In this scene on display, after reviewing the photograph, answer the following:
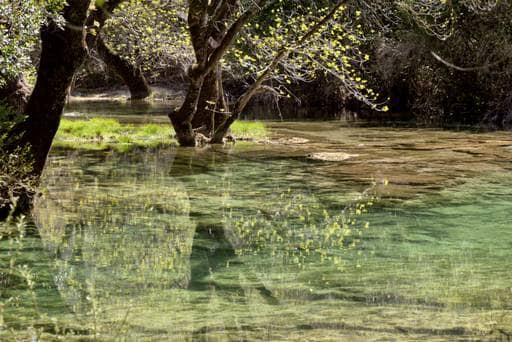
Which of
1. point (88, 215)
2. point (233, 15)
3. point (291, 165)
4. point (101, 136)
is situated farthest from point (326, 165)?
point (101, 136)

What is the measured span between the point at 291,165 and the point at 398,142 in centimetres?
521

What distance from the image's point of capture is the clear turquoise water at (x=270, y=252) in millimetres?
5824

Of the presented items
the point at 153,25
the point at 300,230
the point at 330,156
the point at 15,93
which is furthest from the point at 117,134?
the point at 300,230

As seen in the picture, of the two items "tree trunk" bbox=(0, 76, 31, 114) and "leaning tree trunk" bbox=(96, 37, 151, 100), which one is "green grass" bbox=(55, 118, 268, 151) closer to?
"leaning tree trunk" bbox=(96, 37, 151, 100)

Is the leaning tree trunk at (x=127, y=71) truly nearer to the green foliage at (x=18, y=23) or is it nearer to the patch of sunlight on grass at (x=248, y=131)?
the patch of sunlight on grass at (x=248, y=131)

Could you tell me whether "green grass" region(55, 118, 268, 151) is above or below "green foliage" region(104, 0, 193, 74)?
below

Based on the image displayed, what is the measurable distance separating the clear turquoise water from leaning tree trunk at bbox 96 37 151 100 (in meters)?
13.7

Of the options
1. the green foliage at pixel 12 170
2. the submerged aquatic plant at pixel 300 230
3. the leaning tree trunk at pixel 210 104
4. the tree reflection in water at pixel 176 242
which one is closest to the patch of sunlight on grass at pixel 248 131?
the leaning tree trunk at pixel 210 104

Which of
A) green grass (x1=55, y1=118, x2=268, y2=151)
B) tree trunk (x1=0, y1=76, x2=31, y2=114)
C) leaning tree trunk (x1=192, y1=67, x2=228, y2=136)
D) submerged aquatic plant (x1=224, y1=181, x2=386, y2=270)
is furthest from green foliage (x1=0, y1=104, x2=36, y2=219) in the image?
green grass (x1=55, y1=118, x2=268, y2=151)

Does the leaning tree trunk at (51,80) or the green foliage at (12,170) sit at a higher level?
→ the leaning tree trunk at (51,80)

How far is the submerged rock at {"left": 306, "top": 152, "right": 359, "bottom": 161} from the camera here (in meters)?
16.6

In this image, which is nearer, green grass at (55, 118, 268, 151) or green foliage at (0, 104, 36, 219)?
green foliage at (0, 104, 36, 219)

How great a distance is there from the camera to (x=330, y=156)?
17.0 m

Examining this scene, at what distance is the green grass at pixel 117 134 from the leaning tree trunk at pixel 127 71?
423 cm
